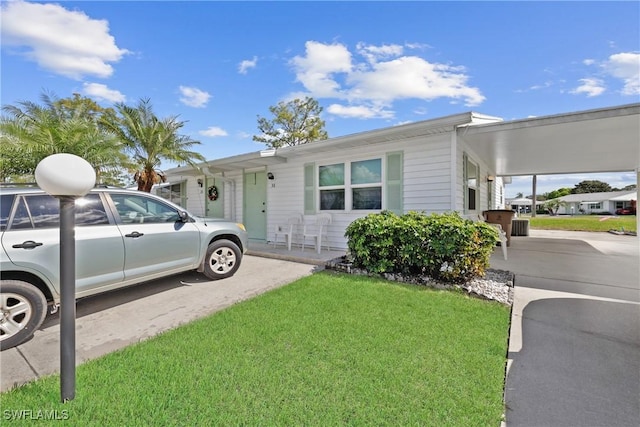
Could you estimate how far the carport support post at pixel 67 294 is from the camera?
1.74m

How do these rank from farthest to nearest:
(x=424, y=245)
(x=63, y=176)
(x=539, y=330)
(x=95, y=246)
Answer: (x=424, y=245) → (x=95, y=246) → (x=539, y=330) → (x=63, y=176)

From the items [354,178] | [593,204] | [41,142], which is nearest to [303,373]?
[354,178]

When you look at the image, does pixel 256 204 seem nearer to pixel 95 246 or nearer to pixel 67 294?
pixel 95 246

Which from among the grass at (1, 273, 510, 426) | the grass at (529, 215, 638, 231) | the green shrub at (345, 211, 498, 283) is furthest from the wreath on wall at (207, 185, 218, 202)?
the grass at (529, 215, 638, 231)

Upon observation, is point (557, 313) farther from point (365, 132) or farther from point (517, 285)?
point (365, 132)

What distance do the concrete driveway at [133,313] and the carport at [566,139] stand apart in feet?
14.9

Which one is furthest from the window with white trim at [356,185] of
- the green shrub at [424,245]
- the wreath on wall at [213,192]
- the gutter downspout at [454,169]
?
the wreath on wall at [213,192]

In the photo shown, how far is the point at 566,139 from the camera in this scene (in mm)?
5840

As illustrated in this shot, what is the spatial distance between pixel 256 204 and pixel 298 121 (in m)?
17.3

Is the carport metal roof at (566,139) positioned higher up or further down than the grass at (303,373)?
higher up

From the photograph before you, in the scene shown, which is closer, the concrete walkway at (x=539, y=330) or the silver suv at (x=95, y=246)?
the concrete walkway at (x=539, y=330)

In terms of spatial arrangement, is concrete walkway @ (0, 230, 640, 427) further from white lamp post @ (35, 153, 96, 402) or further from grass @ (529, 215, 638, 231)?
grass @ (529, 215, 638, 231)

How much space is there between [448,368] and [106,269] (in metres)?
3.64

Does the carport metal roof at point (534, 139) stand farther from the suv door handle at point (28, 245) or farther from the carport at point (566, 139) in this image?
the suv door handle at point (28, 245)
